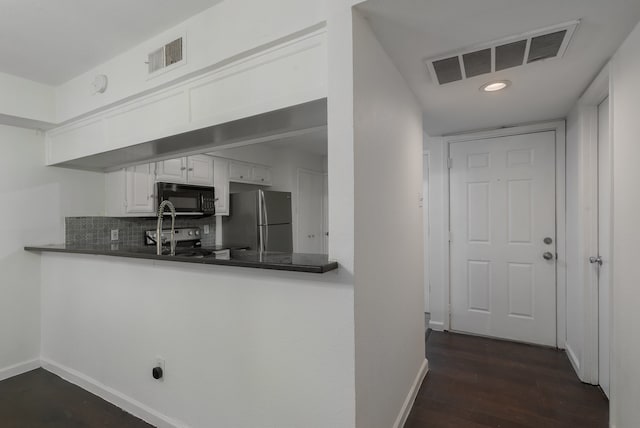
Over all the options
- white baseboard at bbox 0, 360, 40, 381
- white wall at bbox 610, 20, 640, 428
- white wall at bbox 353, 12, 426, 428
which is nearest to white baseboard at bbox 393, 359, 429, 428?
white wall at bbox 353, 12, 426, 428

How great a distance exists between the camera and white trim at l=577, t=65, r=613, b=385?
2.34m

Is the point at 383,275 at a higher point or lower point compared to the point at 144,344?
higher

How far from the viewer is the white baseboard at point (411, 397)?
1.92 meters

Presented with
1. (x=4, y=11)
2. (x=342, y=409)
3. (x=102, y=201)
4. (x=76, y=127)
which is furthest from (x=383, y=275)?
(x=102, y=201)

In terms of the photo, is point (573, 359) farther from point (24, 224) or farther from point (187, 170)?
point (24, 224)

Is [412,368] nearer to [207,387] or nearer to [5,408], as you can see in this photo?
[207,387]

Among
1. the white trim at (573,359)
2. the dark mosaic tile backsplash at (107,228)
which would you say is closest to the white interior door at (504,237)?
the white trim at (573,359)

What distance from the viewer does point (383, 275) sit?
5.58 feet

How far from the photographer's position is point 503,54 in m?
1.79

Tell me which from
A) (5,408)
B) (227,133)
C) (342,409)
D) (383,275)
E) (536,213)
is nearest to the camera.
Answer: (342,409)

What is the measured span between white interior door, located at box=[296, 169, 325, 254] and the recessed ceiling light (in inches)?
118

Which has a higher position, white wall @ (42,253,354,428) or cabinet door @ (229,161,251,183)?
cabinet door @ (229,161,251,183)

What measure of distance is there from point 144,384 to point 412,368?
5.97ft

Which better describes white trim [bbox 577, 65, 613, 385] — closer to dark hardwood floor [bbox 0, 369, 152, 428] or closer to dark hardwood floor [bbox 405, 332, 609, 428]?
dark hardwood floor [bbox 405, 332, 609, 428]
